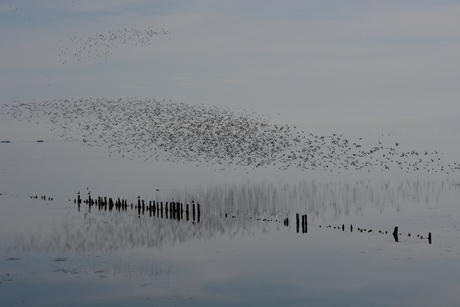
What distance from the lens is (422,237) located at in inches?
1734

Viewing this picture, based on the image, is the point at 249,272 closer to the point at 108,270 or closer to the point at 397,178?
the point at 108,270

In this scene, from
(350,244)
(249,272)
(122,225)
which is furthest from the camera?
(122,225)

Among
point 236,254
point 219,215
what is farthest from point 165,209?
point 236,254

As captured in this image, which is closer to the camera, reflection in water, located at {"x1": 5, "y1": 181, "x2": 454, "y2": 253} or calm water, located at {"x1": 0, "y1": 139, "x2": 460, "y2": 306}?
calm water, located at {"x1": 0, "y1": 139, "x2": 460, "y2": 306}

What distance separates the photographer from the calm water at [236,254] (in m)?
29.2

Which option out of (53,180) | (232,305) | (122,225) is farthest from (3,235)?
(53,180)

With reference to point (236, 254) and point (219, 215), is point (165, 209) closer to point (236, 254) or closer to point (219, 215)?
point (219, 215)

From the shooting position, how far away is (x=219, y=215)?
192 ft

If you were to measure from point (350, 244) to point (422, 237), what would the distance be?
595 cm

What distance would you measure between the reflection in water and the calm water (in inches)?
6.0

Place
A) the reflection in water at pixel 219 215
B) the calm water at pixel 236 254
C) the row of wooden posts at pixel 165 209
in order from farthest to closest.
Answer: the row of wooden posts at pixel 165 209, the reflection in water at pixel 219 215, the calm water at pixel 236 254

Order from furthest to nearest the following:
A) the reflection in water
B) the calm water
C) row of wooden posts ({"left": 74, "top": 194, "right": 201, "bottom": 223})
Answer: row of wooden posts ({"left": 74, "top": 194, "right": 201, "bottom": 223})
the reflection in water
the calm water

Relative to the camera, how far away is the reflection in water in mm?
44219

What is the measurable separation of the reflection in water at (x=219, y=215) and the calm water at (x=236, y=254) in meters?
0.15
